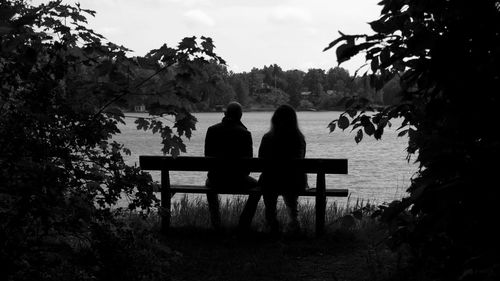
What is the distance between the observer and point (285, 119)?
→ 6.81m

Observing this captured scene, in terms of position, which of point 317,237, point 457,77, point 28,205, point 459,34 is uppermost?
point 459,34

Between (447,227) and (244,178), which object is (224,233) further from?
(447,227)

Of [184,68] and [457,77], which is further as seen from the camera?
[184,68]

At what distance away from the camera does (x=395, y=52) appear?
2.06 metres

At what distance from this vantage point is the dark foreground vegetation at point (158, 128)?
1.65 metres

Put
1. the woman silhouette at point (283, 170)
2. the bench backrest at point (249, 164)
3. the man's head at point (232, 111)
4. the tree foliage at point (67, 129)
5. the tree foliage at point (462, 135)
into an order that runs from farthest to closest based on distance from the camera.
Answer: the man's head at point (232, 111) < the woman silhouette at point (283, 170) < the bench backrest at point (249, 164) < the tree foliage at point (67, 129) < the tree foliage at point (462, 135)

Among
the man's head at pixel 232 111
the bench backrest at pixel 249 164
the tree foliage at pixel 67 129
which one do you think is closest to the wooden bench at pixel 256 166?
the bench backrest at pixel 249 164

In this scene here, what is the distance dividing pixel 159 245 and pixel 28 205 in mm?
813

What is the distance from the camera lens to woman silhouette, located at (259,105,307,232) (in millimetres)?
6691

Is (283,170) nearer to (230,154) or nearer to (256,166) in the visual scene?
(256,166)

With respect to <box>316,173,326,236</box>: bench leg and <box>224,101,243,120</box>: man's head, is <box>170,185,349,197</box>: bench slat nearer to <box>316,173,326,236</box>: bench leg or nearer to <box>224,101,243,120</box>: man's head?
<box>316,173,326,236</box>: bench leg

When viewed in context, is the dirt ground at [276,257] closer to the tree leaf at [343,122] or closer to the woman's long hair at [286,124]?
the woman's long hair at [286,124]

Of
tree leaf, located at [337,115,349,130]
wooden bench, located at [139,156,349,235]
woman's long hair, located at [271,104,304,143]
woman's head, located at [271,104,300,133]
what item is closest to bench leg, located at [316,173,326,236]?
wooden bench, located at [139,156,349,235]

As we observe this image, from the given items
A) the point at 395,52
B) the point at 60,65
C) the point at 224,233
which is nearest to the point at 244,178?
the point at 224,233
